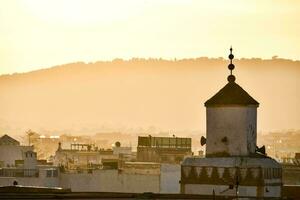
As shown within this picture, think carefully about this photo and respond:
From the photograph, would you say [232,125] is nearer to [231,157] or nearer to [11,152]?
[231,157]

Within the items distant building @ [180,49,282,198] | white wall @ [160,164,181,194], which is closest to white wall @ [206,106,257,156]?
distant building @ [180,49,282,198]

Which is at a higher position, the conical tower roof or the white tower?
the conical tower roof

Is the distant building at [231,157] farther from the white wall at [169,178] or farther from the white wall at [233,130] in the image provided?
the white wall at [169,178]

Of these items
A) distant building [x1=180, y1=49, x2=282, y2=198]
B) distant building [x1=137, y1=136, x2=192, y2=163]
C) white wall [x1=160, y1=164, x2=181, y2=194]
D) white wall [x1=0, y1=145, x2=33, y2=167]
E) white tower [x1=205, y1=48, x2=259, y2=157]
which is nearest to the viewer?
distant building [x1=180, y1=49, x2=282, y2=198]

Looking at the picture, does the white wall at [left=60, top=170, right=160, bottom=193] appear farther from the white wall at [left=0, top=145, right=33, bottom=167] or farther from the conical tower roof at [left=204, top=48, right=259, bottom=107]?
the conical tower roof at [left=204, top=48, right=259, bottom=107]

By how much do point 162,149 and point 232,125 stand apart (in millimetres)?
100252

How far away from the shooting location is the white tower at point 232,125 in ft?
223

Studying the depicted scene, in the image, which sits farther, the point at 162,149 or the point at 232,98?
the point at 162,149

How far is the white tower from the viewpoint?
68062 millimetres

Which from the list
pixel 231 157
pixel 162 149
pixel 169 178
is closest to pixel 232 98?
pixel 231 157

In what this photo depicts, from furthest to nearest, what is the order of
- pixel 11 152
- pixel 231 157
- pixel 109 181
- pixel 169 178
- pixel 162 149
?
1. pixel 11 152
2. pixel 162 149
3. pixel 109 181
4. pixel 169 178
5. pixel 231 157

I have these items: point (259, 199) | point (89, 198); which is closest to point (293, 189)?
point (259, 199)

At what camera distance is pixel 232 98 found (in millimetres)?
68438

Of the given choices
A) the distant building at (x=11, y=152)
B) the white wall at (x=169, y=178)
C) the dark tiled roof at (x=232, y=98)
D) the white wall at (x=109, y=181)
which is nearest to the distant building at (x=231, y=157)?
the dark tiled roof at (x=232, y=98)
